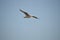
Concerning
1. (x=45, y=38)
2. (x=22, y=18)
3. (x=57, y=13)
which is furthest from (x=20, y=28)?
(x=57, y=13)

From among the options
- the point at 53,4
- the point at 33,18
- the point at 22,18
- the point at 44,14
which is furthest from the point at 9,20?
the point at 53,4

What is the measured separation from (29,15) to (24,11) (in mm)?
89

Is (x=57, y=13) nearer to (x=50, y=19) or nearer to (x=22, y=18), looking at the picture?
(x=50, y=19)

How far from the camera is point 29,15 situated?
2254 millimetres

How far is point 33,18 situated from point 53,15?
1.00ft

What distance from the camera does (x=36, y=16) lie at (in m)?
2.29

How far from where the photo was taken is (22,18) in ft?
7.49

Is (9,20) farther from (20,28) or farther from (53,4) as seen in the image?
(53,4)

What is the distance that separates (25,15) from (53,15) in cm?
41

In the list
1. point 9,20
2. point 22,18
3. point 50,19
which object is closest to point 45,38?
point 50,19

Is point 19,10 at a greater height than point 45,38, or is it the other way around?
point 19,10

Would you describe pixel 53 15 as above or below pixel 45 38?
above

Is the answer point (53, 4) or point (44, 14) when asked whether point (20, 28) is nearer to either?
point (44, 14)

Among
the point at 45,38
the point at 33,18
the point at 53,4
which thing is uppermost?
the point at 53,4
